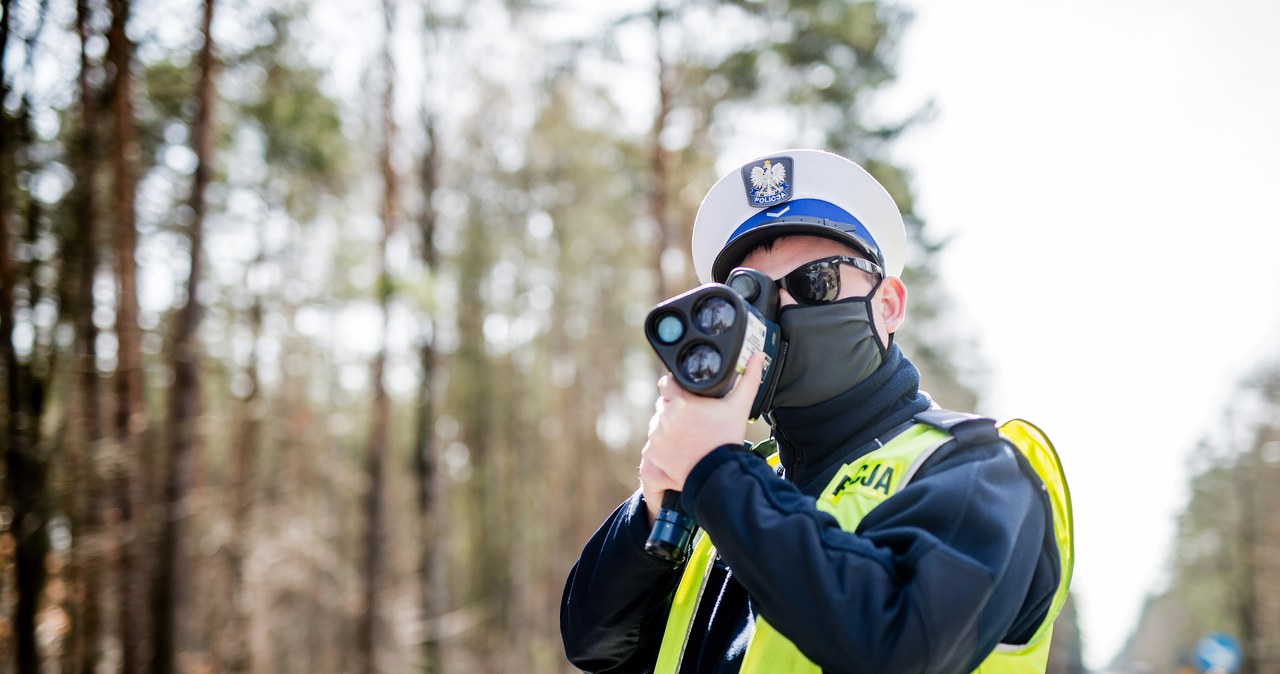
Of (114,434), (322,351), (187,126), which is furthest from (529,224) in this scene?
(114,434)

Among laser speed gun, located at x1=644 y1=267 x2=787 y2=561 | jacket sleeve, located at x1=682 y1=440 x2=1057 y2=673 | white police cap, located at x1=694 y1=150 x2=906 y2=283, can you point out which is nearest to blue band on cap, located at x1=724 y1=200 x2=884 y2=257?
white police cap, located at x1=694 y1=150 x2=906 y2=283

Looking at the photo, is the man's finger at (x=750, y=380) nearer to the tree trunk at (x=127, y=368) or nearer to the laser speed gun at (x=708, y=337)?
the laser speed gun at (x=708, y=337)

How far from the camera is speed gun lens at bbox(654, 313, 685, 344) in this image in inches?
58.8

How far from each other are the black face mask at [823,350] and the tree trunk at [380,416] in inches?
416

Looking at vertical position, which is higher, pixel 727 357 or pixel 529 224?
pixel 529 224

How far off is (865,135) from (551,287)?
10776 millimetres

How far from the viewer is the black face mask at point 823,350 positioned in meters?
1.66

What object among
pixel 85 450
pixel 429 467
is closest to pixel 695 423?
pixel 85 450

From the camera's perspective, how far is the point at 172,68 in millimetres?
9922

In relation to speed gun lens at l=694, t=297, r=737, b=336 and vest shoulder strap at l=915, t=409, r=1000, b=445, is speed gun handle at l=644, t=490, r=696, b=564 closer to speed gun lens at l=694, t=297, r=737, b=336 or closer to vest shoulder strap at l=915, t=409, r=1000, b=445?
speed gun lens at l=694, t=297, r=737, b=336

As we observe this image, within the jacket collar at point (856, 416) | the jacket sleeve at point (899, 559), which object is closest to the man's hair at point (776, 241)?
the jacket collar at point (856, 416)

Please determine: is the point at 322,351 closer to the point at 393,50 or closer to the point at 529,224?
the point at 529,224

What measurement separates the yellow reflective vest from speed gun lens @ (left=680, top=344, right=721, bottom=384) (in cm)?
31

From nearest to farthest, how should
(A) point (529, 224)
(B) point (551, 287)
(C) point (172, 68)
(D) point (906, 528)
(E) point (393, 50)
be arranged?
(D) point (906, 528)
(C) point (172, 68)
(E) point (393, 50)
(A) point (529, 224)
(B) point (551, 287)
